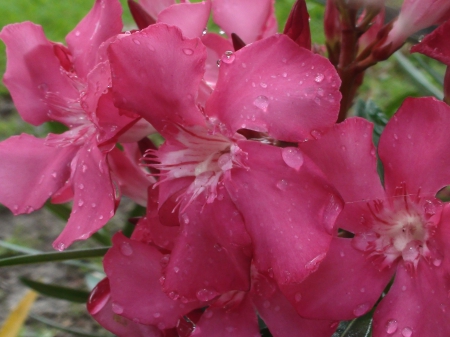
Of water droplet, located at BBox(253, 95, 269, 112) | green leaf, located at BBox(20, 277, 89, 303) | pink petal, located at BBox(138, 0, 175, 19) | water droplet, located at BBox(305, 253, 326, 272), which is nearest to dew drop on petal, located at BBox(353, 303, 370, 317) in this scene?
water droplet, located at BBox(305, 253, 326, 272)

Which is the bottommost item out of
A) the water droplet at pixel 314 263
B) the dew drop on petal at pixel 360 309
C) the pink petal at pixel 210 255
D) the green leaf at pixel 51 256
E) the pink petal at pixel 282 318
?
the green leaf at pixel 51 256

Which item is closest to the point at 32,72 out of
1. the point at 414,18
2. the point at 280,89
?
the point at 280,89

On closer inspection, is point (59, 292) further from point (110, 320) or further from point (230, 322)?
point (230, 322)

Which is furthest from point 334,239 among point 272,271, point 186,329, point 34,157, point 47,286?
point 47,286

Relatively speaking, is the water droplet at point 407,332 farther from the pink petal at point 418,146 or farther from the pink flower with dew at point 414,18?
the pink flower with dew at point 414,18

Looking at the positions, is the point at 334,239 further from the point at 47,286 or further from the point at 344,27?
the point at 47,286

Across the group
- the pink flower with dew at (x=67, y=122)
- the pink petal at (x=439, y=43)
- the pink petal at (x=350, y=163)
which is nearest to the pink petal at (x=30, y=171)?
the pink flower with dew at (x=67, y=122)
